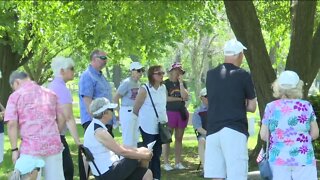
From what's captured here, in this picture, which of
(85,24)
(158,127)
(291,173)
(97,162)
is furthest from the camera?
(85,24)

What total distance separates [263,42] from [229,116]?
4069 millimetres

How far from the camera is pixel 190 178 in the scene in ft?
31.3

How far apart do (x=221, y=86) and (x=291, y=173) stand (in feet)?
3.61

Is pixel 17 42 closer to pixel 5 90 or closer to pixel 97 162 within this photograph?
pixel 5 90

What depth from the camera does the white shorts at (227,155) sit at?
6.12 meters

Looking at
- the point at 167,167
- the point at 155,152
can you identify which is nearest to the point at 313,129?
the point at 155,152

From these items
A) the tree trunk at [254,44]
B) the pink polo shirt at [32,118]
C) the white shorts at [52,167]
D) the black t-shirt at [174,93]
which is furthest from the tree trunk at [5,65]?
the pink polo shirt at [32,118]

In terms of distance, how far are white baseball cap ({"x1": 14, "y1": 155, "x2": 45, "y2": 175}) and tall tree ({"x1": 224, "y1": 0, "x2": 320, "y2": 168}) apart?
16.3ft

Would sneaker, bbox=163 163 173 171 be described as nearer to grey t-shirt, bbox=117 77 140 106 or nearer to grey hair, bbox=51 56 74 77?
grey t-shirt, bbox=117 77 140 106

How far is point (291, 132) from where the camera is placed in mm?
5699

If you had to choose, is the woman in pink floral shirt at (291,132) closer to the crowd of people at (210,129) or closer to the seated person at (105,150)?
the crowd of people at (210,129)

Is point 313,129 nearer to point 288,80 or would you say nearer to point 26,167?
point 288,80

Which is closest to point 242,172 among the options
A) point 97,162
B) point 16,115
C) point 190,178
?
point 97,162

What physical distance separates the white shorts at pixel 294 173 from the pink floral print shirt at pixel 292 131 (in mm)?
42
